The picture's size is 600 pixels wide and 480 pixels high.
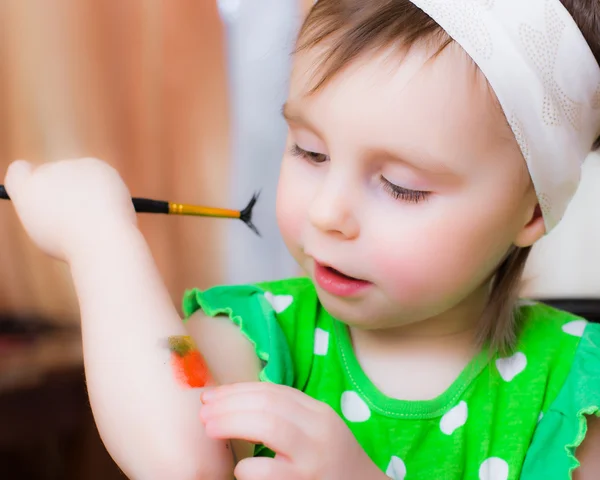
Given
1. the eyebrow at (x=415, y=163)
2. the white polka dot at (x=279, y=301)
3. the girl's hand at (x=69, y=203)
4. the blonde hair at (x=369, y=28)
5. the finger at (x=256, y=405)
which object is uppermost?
the blonde hair at (x=369, y=28)

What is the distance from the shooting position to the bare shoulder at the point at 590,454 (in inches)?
32.8

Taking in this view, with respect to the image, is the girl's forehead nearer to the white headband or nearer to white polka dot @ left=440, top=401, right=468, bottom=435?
the white headband

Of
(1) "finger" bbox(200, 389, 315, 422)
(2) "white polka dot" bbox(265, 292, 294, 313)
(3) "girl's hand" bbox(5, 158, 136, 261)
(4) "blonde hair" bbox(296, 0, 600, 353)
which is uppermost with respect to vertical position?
(4) "blonde hair" bbox(296, 0, 600, 353)

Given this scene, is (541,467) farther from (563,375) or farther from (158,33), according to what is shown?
(158,33)

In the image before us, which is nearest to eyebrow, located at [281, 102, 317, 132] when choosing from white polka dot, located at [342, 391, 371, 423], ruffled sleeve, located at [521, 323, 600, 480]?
white polka dot, located at [342, 391, 371, 423]

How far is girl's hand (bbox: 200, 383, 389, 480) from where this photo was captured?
22.4 inches

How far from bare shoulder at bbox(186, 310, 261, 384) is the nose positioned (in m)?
0.19

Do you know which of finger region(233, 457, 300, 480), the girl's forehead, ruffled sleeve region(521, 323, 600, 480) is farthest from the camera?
ruffled sleeve region(521, 323, 600, 480)

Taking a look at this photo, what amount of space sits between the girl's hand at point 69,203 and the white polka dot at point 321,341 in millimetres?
328

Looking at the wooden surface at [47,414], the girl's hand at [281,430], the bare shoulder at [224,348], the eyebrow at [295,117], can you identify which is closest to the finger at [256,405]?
the girl's hand at [281,430]

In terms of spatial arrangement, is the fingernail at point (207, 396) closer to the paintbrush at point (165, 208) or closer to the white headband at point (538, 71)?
the paintbrush at point (165, 208)

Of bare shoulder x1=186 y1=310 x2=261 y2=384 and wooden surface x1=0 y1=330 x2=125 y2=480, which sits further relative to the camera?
wooden surface x1=0 y1=330 x2=125 y2=480

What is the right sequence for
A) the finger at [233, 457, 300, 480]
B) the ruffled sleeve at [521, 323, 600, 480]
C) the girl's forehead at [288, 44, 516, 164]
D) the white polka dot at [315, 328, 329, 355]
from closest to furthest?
1. the finger at [233, 457, 300, 480]
2. the girl's forehead at [288, 44, 516, 164]
3. the ruffled sleeve at [521, 323, 600, 480]
4. the white polka dot at [315, 328, 329, 355]

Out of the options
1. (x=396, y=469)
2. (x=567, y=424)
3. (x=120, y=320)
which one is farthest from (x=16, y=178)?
(x=567, y=424)
